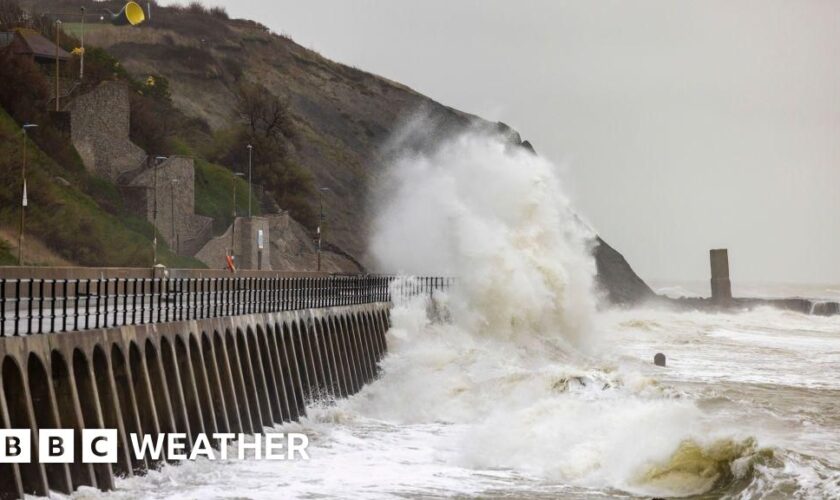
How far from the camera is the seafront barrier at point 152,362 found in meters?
16.2

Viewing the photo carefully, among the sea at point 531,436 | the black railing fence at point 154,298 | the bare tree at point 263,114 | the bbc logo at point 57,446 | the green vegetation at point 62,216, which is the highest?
the bare tree at point 263,114

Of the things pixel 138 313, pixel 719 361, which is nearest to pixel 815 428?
pixel 138 313

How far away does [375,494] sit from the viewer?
2053cm

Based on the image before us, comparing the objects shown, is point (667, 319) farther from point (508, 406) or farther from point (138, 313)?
point (138, 313)

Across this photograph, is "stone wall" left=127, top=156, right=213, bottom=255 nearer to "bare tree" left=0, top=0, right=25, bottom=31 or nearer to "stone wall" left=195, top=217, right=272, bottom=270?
"stone wall" left=195, top=217, right=272, bottom=270

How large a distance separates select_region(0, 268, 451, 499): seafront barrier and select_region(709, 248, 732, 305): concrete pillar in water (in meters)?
78.2

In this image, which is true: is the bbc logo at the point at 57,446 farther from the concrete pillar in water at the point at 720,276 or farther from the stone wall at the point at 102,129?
the concrete pillar in water at the point at 720,276

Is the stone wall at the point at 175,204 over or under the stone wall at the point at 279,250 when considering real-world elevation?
over

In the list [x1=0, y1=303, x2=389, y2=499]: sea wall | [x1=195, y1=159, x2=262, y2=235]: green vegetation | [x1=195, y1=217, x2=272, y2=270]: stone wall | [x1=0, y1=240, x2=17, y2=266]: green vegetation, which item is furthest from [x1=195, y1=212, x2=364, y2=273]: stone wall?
[x1=0, y1=303, x2=389, y2=499]: sea wall

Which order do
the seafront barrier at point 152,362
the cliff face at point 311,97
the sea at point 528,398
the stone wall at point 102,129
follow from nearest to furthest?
the seafront barrier at point 152,362 → the sea at point 528,398 → the stone wall at point 102,129 → the cliff face at point 311,97

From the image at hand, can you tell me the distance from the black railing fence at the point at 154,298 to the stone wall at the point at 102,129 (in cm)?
2963

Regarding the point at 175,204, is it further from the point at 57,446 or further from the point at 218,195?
the point at 57,446

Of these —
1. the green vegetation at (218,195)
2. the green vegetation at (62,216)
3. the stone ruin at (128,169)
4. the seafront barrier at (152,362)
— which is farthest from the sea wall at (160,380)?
the green vegetation at (218,195)

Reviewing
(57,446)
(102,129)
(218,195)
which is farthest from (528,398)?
(218,195)
